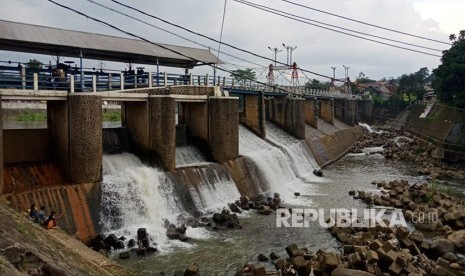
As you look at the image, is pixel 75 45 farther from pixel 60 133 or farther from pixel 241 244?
pixel 241 244

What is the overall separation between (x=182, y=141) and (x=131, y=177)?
22.1 feet

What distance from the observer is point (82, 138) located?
1664 centimetres

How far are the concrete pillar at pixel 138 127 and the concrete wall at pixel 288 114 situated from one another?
67.8 ft

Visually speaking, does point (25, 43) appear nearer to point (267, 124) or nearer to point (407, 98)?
point (267, 124)

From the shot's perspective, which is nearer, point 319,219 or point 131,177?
point 131,177

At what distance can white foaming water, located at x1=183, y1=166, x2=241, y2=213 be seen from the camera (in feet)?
67.6

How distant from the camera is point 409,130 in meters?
62.8

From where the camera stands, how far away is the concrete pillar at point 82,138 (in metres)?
16.6

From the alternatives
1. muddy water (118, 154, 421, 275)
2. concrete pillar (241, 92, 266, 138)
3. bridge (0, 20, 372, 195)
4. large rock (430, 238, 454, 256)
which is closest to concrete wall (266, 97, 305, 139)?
concrete pillar (241, 92, 266, 138)

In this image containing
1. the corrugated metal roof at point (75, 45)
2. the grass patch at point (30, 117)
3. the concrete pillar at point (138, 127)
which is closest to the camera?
the corrugated metal roof at point (75, 45)

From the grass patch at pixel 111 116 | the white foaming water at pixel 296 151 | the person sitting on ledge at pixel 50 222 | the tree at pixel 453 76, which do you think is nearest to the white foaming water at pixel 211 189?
the person sitting on ledge at pixel 50 222

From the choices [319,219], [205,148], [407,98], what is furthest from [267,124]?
[407,98]

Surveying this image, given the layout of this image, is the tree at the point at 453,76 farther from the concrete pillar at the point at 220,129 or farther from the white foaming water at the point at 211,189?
the white foaming water at the point at 211,189

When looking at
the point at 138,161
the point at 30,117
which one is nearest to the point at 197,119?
the point at 138,161
